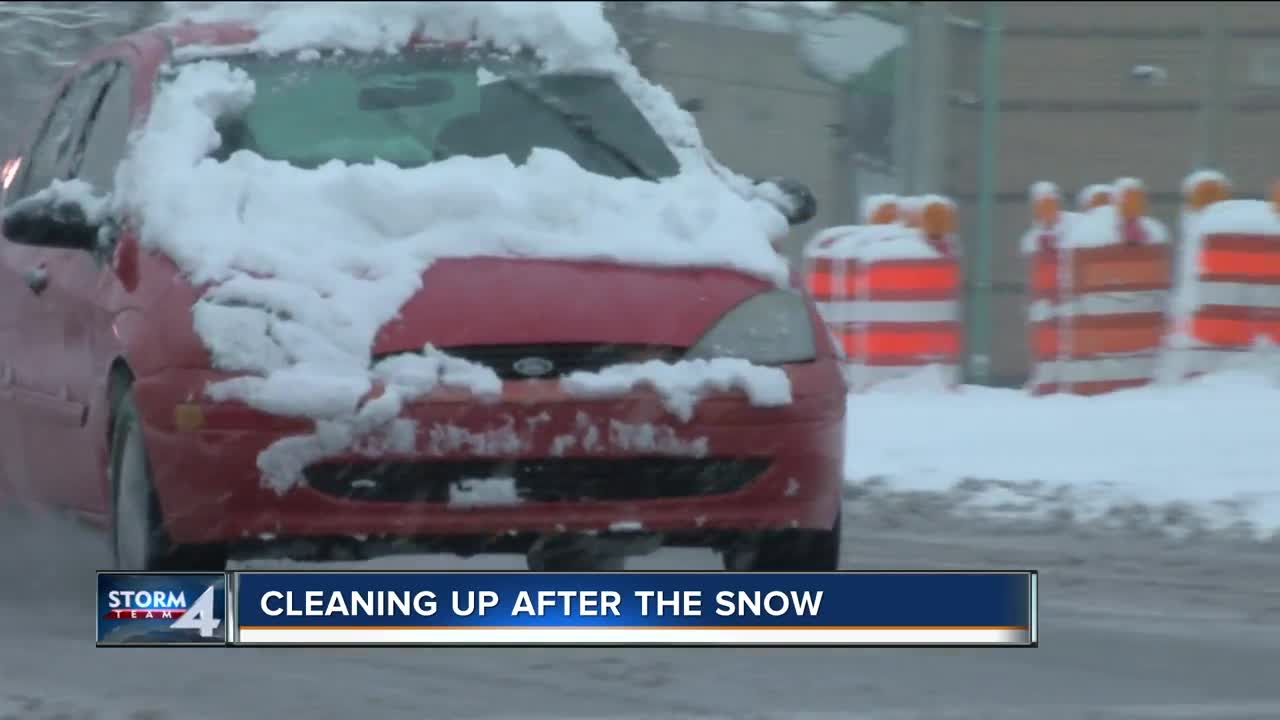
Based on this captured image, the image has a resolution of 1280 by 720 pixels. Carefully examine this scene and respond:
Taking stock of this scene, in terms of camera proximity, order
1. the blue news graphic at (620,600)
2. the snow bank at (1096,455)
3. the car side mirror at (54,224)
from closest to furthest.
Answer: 1. the blue news graphic at (620,600)
2. the car side mirror at (54,224)
3. the snow bank at (1096,455)

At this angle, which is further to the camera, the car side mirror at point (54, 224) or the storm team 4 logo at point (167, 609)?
the car side mirror at point (54, 224)

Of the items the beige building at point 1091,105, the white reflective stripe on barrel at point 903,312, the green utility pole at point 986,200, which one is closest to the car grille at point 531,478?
the white reflective stripe on barrel at point 903,312

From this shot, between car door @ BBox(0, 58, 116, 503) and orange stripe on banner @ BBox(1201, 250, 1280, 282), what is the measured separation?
678cm

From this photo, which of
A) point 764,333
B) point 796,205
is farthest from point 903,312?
point 764,333

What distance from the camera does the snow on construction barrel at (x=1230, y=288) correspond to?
1423 cm

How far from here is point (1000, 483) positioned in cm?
1091

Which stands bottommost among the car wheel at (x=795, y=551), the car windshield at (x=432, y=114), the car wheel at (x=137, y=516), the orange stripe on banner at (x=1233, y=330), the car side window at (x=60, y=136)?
the orange stripe on banner at (x=1233, y=330)

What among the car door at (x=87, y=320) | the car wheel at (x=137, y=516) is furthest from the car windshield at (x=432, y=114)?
the car wheel at (x=137, y=516)

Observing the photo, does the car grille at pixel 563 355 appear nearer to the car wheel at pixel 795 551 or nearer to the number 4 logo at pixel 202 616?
the car wheel at pixel 795 551

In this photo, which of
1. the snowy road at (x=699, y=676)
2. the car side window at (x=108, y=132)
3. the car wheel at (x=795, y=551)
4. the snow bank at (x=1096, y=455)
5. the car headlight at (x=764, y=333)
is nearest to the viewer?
the snowy road at (x=699, y=676)

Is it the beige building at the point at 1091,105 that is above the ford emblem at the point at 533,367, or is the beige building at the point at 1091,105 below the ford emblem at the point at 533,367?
below

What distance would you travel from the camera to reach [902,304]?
1623cm

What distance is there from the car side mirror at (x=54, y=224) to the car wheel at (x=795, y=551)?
183 centimetres

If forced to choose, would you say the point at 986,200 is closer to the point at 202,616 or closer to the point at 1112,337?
the point at 1112,337
